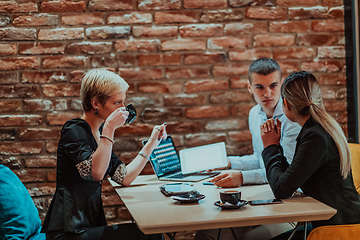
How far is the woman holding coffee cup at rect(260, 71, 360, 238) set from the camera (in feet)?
4.09

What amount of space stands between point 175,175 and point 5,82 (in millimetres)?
1356

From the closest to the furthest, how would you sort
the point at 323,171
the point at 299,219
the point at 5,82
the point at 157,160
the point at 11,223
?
the point at 299,219
the point at 323,171
the point at 11,223
the point at 157,160
the point at 5,82

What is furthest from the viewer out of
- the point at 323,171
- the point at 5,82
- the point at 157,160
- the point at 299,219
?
the point at 5,82

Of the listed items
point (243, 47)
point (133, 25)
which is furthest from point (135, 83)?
point (243, 47)

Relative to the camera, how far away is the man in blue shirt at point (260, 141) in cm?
162

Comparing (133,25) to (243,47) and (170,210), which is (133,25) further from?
(170,210)

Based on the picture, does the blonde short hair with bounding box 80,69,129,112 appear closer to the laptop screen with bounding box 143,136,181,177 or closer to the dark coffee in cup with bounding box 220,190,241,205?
the laptop screen with bounding box 143,136,181,177

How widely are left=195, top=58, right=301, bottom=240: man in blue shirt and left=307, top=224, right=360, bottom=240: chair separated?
45 centimetres

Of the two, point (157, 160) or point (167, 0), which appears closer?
point (157, 160)

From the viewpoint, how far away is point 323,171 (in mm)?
1292

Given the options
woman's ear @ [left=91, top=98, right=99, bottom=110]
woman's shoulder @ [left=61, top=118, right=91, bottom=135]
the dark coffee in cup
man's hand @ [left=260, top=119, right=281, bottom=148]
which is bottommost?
the dark coffee in cup

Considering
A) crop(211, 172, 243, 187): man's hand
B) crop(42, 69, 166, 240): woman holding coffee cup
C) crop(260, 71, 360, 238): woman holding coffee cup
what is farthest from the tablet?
crop(260, 71, 360, 238): woman holding coffee cup

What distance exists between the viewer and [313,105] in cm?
134

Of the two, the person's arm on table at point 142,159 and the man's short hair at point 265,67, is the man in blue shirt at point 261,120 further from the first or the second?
the person's arm on table at point 142,159
